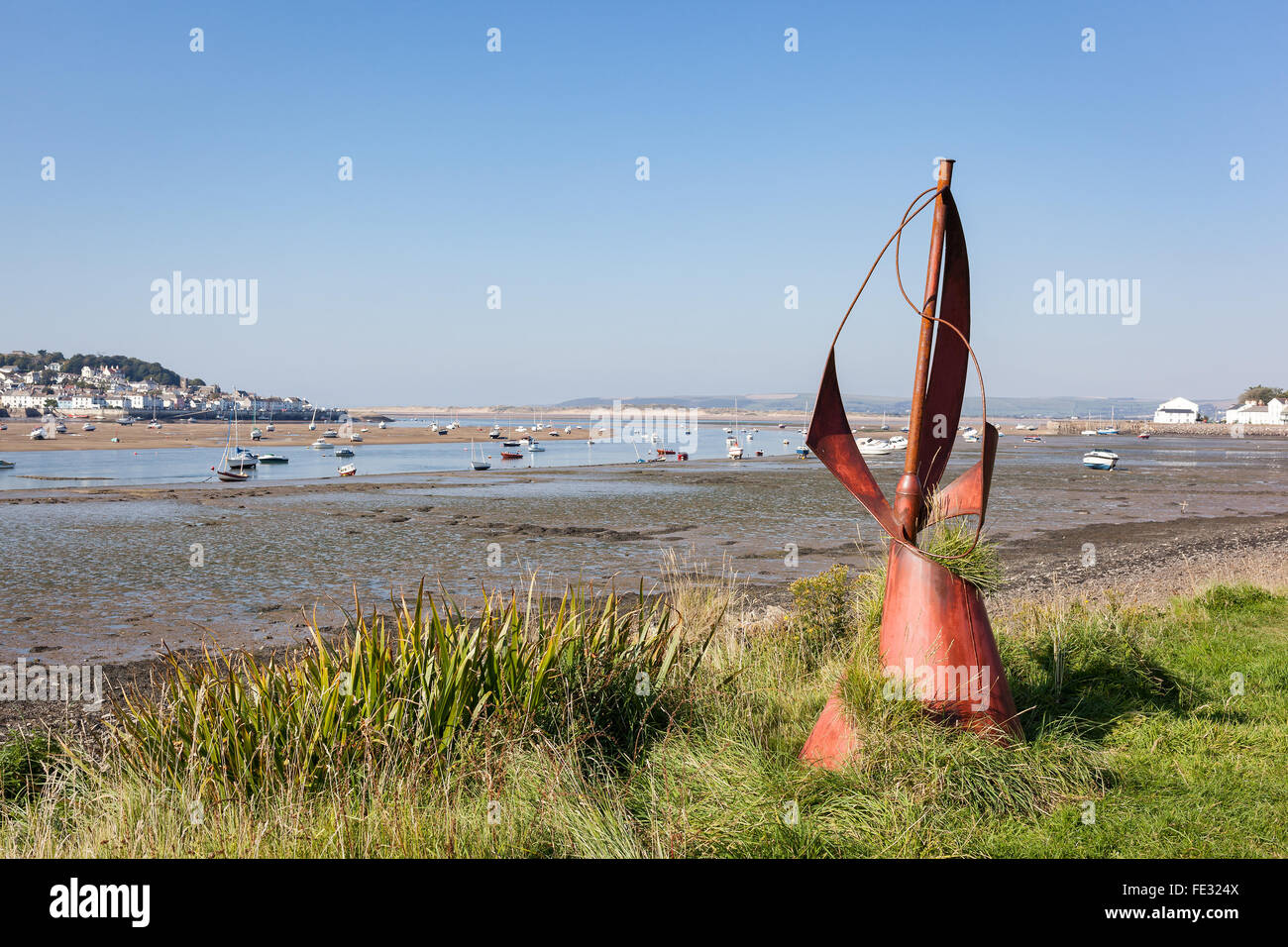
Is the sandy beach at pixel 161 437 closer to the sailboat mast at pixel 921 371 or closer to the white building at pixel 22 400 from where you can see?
the white building at pixel 22 400

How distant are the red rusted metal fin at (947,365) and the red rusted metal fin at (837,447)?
36cm

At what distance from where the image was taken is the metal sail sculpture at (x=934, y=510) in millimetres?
5023

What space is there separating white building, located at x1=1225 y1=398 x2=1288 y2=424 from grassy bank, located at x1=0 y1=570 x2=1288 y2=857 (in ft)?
506

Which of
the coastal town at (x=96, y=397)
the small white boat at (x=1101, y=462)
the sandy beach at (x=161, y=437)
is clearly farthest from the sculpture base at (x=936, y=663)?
the coastal town at (x=96, y=397)

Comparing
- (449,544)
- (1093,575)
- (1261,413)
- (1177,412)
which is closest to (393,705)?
(1093,575)

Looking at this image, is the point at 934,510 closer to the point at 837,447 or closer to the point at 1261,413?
the point at 837,447

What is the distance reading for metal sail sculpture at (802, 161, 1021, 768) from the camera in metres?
5.02

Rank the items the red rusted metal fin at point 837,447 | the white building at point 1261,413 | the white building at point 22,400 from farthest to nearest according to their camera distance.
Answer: the white building at point 22,400
the white building at point 1261,413
the red rusted metal fin at point 837,447

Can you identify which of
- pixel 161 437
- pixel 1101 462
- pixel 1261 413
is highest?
pixel 1261 413

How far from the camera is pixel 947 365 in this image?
5.75 m

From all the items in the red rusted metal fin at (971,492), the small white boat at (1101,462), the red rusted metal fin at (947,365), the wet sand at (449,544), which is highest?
the red rusted metal fin at (947,365)

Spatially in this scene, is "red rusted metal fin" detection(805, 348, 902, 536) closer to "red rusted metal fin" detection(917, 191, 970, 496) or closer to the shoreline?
"red rusted metal fin" detection(917, 191, 970, 496)

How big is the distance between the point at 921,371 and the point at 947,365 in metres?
0.41

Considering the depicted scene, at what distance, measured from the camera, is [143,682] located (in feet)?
36.5
